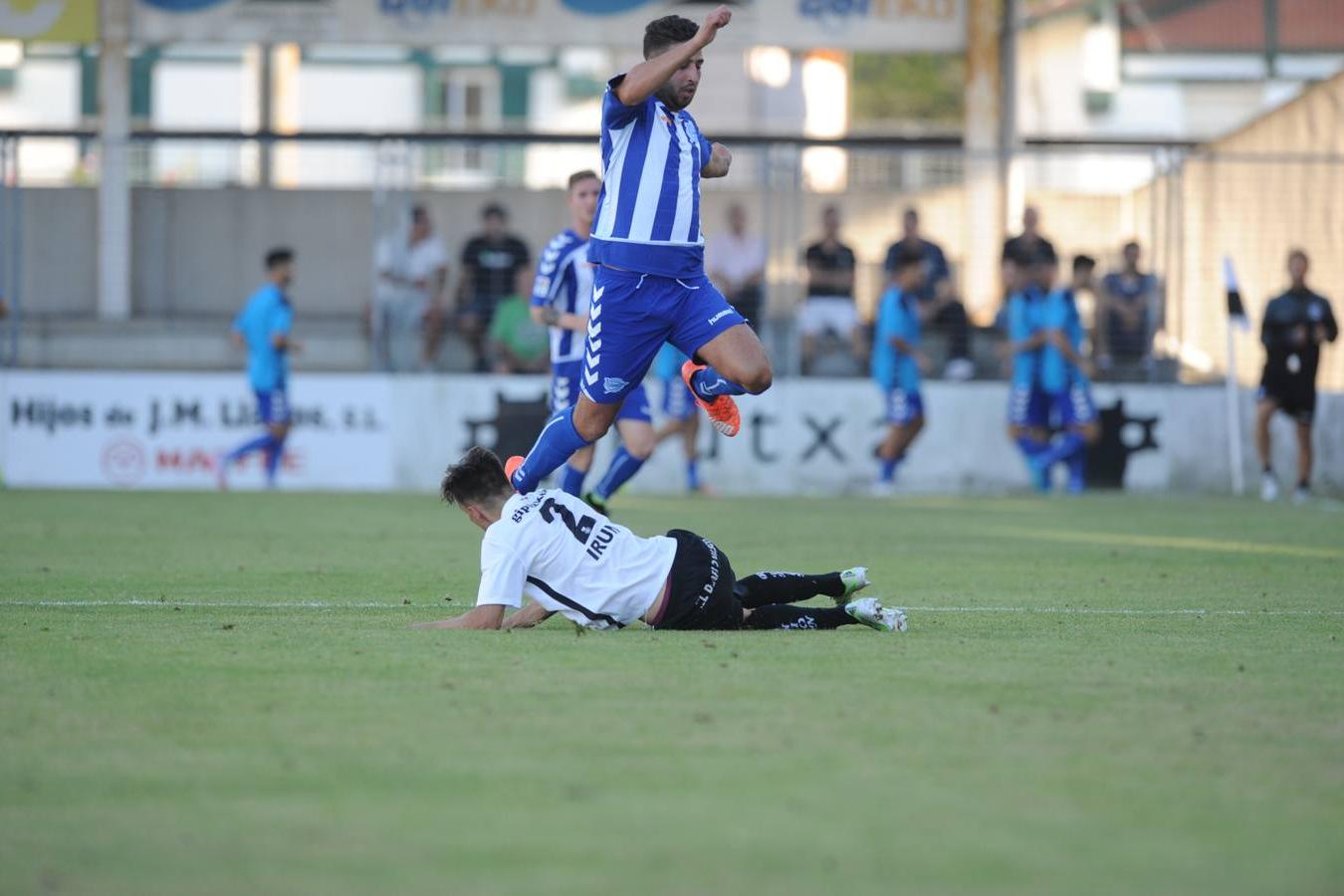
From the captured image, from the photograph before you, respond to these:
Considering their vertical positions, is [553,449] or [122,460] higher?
[553,449]

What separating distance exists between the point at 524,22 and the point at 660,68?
16.5 metres

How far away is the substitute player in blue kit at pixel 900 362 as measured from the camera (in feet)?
66.8

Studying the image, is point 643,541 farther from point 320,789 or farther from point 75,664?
point 320,789

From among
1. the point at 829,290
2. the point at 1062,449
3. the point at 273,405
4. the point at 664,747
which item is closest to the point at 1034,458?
the point at 1062,449

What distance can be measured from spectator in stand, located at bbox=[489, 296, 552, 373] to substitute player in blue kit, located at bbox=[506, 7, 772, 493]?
1165 centimetres

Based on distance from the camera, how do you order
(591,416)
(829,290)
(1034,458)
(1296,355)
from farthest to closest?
(829,290)
(1034,458)
(1296,355)
(591,416)


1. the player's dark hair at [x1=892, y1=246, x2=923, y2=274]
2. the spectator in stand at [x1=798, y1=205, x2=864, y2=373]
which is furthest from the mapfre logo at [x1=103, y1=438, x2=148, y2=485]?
the player's dark hair at [x1=892, y1=246, x2=923, y2=274]

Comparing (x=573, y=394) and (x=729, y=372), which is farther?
(x=573, y=394)

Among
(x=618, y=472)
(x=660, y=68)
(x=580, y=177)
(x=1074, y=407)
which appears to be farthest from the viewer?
(x=1074, y=407)

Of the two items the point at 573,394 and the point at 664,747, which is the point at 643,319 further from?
the point at 664,747

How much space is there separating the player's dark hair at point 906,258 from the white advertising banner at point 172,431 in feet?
18.6

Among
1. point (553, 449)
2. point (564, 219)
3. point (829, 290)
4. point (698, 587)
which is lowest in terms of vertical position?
point (698, 587)

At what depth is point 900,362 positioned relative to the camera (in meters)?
20.4

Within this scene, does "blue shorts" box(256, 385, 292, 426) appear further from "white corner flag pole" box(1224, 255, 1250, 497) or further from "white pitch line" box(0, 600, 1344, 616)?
"white pitch line" box(0, 600, 1344, 616)
